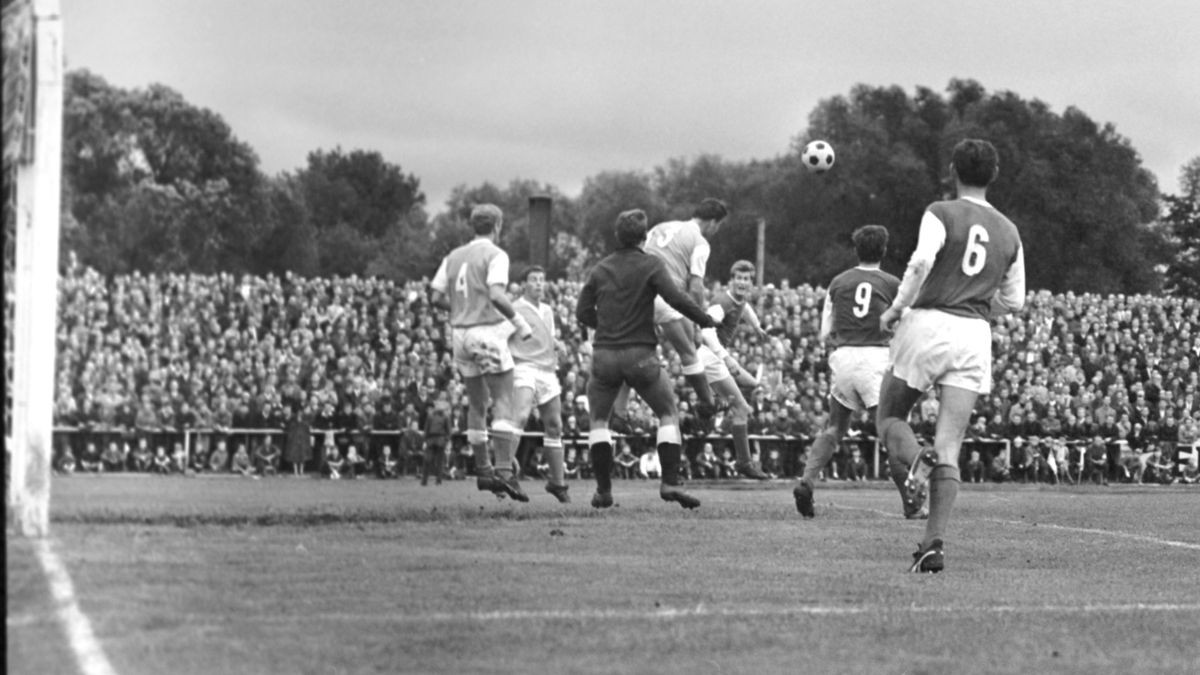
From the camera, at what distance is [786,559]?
8.40 metres

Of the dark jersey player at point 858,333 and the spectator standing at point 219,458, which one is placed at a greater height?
the dark jersey player at point 858,333

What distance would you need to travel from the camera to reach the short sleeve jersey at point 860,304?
41.0 feet

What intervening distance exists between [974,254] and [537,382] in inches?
242

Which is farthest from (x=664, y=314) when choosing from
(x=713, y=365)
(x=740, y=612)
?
(x=740, y=612)

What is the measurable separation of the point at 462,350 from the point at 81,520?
20.2 feet

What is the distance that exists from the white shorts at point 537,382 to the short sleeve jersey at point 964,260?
19.3 ft

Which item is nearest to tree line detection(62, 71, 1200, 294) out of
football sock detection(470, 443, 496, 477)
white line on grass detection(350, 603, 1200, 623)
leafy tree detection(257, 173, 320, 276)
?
leafy tree detection(257, 173, 320, 276)

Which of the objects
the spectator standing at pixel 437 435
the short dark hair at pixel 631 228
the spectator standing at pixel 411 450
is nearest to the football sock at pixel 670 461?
the short dark hair at pixel 631 228

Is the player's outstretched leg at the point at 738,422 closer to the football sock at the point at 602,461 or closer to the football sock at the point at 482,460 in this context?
the football sock at the point at 482,460

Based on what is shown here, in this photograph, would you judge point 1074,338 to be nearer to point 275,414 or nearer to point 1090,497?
point 1090,497

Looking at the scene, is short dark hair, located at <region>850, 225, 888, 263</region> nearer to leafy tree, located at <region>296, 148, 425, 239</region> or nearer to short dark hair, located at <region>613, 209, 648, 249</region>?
short dark hair, located at <region>613, 209, 648, 249</region>

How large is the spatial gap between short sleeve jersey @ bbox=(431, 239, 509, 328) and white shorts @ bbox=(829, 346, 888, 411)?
2555mm

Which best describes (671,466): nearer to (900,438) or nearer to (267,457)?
(900,438)

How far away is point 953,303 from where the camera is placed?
28.1 feet
